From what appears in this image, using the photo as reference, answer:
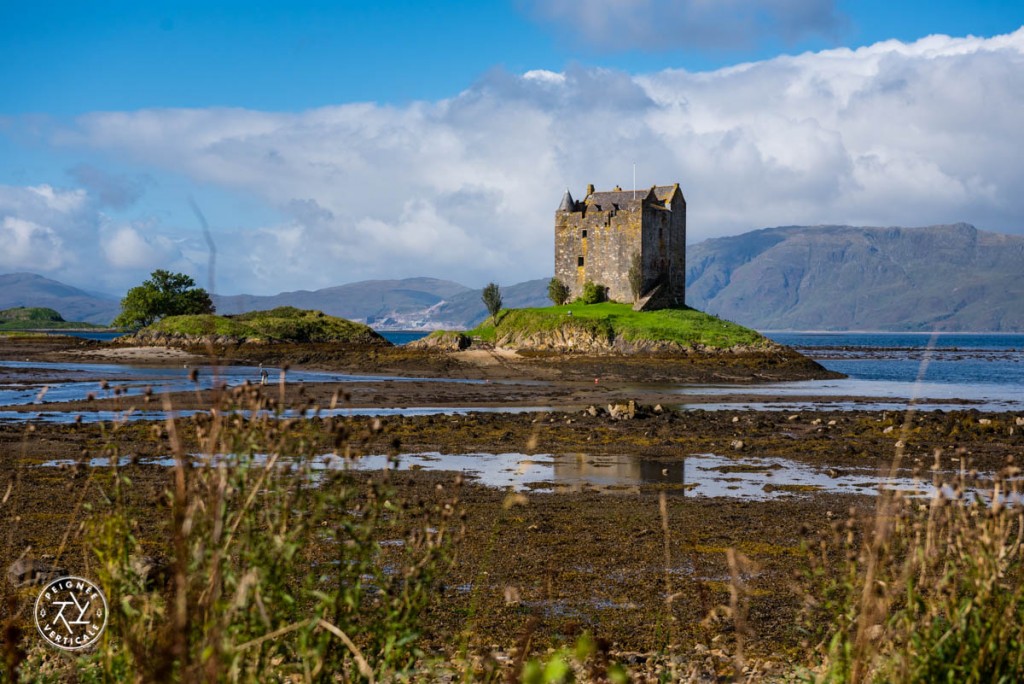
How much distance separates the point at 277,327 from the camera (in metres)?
94.8

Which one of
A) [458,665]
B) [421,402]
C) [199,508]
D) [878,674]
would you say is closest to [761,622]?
[458,665]

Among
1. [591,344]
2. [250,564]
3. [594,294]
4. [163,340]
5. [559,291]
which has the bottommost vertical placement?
[250,564]

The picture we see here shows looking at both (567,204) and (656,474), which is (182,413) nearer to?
(656,474)

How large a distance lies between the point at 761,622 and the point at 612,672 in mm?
6945

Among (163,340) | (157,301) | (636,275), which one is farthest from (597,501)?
(157,301)

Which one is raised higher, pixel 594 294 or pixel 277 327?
pixel 594 294

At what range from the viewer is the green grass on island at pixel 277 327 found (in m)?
90.5

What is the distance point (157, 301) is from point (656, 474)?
96.1m

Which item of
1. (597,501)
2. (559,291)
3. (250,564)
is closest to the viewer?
(250,564)

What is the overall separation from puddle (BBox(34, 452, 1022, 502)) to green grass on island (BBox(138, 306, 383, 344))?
6934 centimetres

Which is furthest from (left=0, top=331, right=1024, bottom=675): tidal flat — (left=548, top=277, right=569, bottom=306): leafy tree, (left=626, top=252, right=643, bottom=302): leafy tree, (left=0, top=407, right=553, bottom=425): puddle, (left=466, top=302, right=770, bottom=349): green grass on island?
(left=548, top=277, right=569, bottom=306): leafy tree

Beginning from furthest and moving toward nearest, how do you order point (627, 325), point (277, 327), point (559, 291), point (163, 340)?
1. point (277, 327)
2. point (163, 340)
3. point (559, 291)
4. point (627, 325)

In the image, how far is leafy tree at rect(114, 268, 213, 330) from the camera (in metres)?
105

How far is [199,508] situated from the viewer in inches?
186
